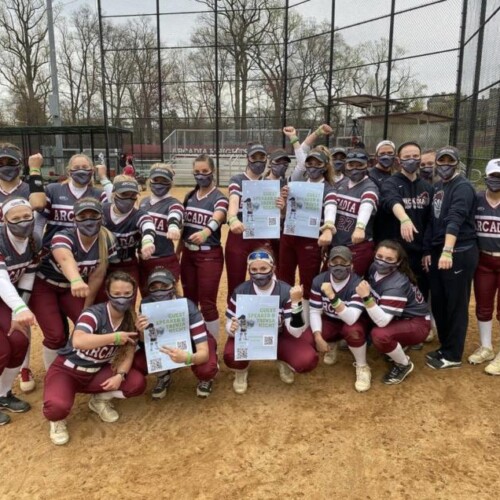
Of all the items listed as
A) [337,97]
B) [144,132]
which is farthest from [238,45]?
[144,132]

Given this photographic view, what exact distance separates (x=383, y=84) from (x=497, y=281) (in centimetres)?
1283

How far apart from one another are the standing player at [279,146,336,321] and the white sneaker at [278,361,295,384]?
0.95 m

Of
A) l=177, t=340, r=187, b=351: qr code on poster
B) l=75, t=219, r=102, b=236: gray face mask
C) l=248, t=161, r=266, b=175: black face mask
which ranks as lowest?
l=177, t=340, r=187, b=351: qr code on poster

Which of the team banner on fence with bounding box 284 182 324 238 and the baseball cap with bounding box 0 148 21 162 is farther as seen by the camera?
the team banner on fence with bounding box 284 182 324 238

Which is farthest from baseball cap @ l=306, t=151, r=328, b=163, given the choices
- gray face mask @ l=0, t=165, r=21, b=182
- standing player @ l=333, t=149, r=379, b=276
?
gray face mask @ l=0, t=165, r=21, b=182

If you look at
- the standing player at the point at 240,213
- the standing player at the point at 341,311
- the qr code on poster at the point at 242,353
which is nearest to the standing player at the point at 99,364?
the qr code on poster at the point at 242,353

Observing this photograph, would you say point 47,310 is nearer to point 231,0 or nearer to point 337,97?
point 337,97

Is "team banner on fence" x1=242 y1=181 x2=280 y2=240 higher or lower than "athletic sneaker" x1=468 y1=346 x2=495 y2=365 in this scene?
higher

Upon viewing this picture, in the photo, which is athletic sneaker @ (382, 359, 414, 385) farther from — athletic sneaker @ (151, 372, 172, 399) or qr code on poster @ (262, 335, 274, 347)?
athletic sneaker @ (151, 372, 172, 399)

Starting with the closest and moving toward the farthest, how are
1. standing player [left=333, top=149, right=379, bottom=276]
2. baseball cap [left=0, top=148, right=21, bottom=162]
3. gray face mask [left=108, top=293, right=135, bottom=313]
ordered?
gray face mask [left=108, top=293, right=135, bottom=313] < baseball cap [left=0, top=148, right=21, bottom=162] < standing player [left=333, top=149, right=379, bottom=276]

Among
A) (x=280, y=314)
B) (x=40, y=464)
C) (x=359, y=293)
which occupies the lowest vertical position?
(x=40, y=464)

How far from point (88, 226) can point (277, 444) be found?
2.18m

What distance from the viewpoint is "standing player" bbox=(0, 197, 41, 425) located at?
11.0ft

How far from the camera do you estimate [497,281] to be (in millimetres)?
4297
